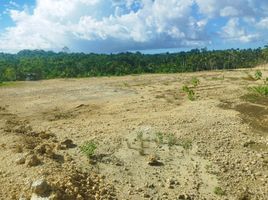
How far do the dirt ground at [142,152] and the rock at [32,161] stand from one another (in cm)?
3

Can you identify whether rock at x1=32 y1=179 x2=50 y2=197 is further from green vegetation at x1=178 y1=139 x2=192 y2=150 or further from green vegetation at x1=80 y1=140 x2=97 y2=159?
green vegetation at x1=178 y1=139 x2=192 y2=150

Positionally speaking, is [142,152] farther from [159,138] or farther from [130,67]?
[130,67]

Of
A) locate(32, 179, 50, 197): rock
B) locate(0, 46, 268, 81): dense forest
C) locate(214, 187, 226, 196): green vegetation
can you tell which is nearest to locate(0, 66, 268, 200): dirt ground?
locate(214, 187, 226, 196): green vegetation

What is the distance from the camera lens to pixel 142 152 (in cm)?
1512

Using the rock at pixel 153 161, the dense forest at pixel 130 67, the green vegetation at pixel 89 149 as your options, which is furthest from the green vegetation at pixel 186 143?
the dense forest at pixel 130 67

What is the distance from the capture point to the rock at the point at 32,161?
12805 millimetres

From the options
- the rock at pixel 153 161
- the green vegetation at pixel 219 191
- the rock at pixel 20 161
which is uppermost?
the rock at pixel 20 161

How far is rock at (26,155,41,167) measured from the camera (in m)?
12.8

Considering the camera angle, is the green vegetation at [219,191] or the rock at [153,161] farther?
the rock at [153,161]

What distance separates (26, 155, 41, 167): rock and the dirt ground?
0.10 ft

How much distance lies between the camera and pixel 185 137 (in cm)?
1683

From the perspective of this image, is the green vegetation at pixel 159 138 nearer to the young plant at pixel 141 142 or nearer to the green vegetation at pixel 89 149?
the young plant at pixel 141 142

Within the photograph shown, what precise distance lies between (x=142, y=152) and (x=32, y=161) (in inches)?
162

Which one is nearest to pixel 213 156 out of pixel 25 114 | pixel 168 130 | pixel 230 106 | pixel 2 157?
pixel 168 130
